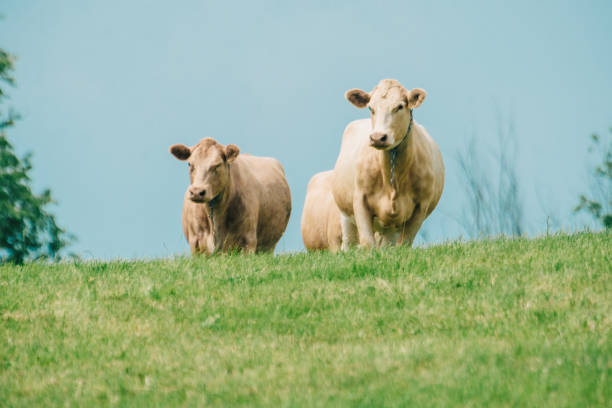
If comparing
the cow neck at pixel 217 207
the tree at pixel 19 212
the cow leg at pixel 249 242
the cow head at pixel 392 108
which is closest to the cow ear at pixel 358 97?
the cow head at pixel 392 108

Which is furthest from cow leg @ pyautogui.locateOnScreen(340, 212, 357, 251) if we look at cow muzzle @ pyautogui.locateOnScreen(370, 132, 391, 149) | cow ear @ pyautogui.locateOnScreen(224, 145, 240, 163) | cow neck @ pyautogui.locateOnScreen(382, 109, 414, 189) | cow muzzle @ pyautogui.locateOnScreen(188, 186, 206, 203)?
cow muzzle @ pyautogui.locateOnScreen(370, 132, 391, 149)

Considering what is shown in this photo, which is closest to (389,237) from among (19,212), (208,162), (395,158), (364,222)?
(364,222)

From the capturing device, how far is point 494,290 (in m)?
8.92

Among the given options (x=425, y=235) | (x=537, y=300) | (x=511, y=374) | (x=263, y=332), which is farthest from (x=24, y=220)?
(x=511, y=374)

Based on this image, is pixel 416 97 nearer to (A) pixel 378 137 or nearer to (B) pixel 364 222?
(A) pixel 378 137

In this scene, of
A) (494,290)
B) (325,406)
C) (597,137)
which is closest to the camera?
(325,406)

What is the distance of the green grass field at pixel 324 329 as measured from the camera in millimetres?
6285

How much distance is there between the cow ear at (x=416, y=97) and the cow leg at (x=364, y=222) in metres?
1.63

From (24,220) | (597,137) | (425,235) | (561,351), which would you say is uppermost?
(597,137)

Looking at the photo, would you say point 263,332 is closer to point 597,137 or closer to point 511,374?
point 511,374

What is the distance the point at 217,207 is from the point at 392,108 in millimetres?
4045

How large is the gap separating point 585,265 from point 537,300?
1604 millimetres

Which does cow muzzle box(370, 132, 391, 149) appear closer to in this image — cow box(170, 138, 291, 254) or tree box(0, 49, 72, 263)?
cow box(170, 138, 291, 254)

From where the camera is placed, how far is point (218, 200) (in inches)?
564
